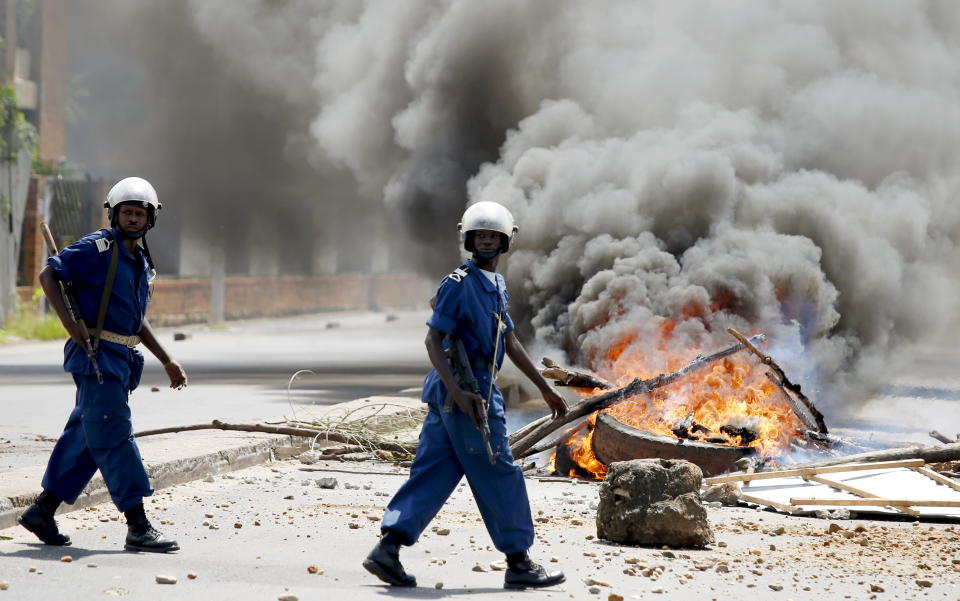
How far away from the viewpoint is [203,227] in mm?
24172

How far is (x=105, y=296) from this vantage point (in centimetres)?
533

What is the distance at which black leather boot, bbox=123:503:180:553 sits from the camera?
17.5 ft

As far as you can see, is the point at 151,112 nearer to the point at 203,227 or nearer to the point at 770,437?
the point at 203,227

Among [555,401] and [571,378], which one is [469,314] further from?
[571,378]

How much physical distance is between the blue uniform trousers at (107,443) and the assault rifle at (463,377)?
1.38 m

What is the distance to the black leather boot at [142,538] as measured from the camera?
534 cm

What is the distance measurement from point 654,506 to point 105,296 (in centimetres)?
253

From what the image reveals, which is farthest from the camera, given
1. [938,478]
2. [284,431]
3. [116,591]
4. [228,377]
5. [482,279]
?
[228,377]

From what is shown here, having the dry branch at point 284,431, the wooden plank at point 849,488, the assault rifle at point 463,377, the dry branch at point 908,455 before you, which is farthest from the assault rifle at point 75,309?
the dry branch at point 908,455

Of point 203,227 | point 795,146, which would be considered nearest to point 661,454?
point 795,146

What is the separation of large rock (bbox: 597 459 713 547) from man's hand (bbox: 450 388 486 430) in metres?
1.33

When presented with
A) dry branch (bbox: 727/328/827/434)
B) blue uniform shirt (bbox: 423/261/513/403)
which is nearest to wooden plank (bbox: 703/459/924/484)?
dry branch (bbox: 727/328/827/434)

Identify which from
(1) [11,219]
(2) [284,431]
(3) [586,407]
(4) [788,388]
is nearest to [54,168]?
(1) [11,219]

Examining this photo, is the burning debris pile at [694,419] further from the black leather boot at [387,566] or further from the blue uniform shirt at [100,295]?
the blue uniform shirt at [100,295]
